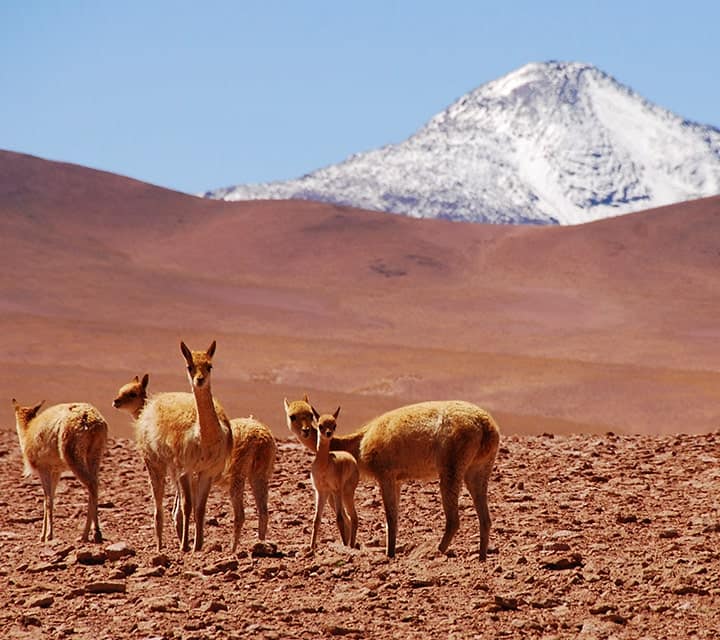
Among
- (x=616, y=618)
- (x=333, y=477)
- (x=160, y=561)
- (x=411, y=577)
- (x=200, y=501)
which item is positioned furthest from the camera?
(x=333, y=477)

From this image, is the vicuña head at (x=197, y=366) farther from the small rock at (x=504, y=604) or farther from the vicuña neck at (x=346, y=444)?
the small rock at (x=504, y=604)

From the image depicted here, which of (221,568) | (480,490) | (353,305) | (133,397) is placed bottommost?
(221,568)

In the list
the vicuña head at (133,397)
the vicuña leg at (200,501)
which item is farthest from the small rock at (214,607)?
the vicuña head at (133,397)

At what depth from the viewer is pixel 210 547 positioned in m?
12.9

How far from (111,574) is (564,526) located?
4.55m

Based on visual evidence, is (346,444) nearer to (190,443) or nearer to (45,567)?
(190,443)

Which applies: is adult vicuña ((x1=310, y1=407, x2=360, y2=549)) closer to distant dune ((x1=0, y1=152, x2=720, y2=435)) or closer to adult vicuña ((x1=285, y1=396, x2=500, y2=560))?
adult vicuña ((x1=285, y1=396, x2=500, y2=560))

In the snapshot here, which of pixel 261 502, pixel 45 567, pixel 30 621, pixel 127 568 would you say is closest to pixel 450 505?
pixel 261 502

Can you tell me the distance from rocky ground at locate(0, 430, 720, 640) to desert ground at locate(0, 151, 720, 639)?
0.03 meters

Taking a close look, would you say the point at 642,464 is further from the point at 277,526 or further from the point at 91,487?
the point at 91,487

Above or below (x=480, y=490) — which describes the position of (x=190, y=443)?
above

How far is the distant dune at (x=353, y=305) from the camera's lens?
177 feet

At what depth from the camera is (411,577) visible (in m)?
10.5

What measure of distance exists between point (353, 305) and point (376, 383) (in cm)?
3626
